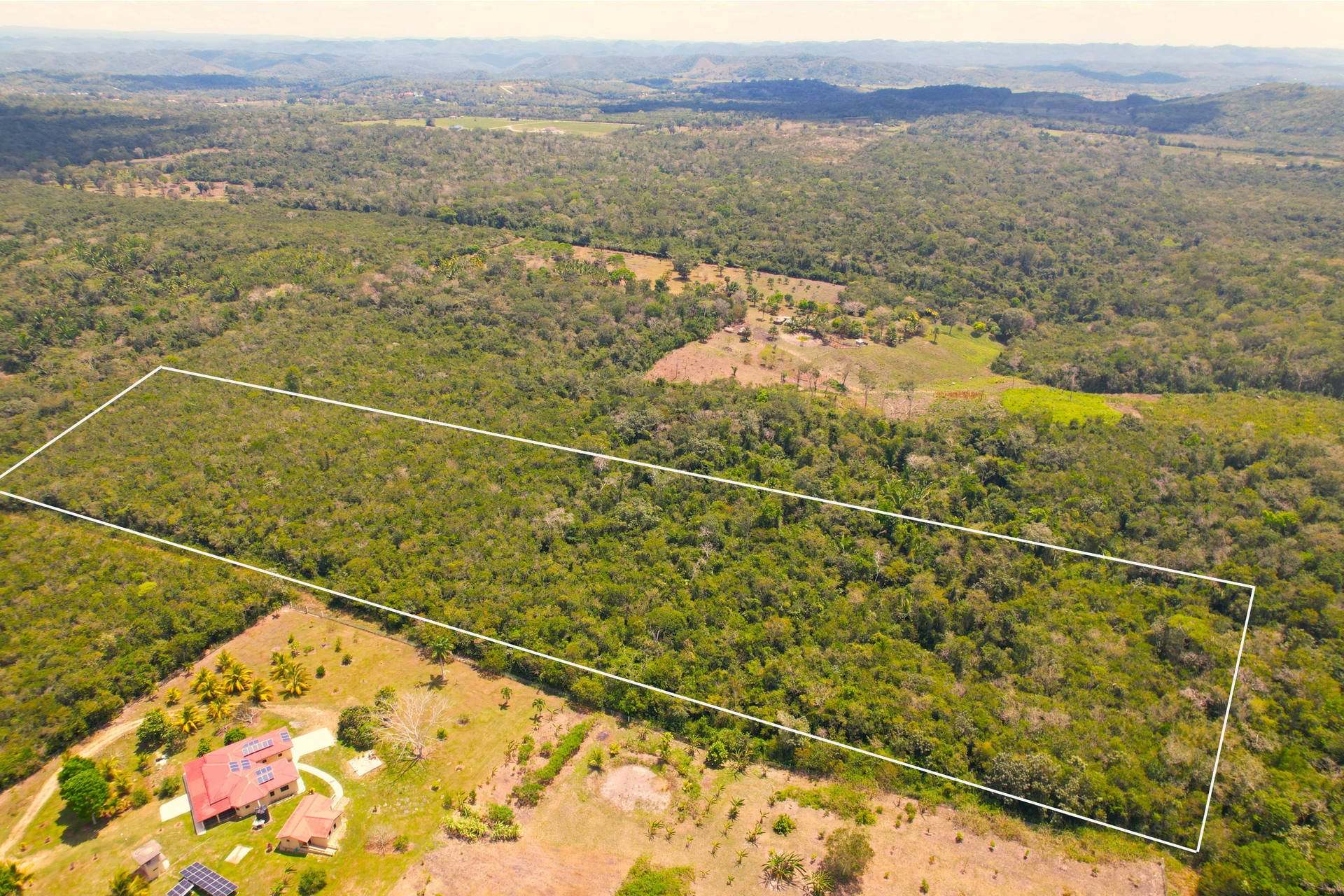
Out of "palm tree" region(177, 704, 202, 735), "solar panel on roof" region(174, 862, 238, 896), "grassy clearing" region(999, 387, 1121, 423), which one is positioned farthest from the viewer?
"grassy clearing" region(999, 387, 1121, 423)

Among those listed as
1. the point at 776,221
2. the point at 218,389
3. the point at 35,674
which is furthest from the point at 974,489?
the point at 776,221

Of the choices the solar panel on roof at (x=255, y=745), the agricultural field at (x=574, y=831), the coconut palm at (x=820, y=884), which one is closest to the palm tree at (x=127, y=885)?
the agricultural field at (x=574, y=831)

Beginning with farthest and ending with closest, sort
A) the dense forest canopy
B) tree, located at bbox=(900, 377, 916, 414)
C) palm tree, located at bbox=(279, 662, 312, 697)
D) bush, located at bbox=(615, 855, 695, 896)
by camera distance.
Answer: tree, located at bbox=(900, 377, 916, 414), palm tree, located at bbox=(279, 662, 312, 697), the dense forest canopy, bush, located at bbox=(615, 855, 695, 896)

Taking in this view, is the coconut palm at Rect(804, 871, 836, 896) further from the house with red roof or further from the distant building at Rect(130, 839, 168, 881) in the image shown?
the distant building at Rect(130, 839, 168, 881)

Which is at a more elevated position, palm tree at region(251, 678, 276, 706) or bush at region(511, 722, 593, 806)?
palm tree at region(251, 678, 276, 706)

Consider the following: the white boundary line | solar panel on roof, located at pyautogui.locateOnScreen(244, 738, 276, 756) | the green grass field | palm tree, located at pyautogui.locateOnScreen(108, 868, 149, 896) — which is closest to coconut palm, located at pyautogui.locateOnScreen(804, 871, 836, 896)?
the white boundary line
